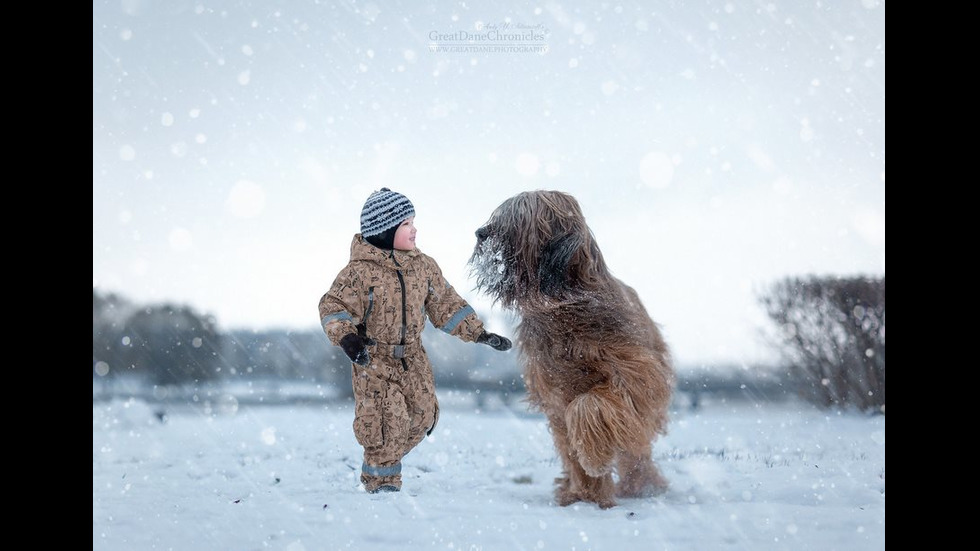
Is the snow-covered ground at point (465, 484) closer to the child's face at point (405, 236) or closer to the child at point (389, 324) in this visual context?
the child at point (389, 324)

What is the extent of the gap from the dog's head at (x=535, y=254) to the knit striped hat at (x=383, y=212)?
0.33m

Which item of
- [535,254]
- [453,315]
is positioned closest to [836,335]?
[535,254]

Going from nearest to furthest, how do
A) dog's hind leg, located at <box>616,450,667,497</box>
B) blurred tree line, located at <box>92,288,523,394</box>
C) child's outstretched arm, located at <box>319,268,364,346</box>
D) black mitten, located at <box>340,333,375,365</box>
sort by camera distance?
1. black mitten, located at <box>340,333,375,365</box>
2. child's outstretched arm, located at <box>319,268,364,346</box>
3. dog's hind leg, located at <box>616,450,667,497</box>
4. blurred tree line, located at <box>92,288,523,394</box>

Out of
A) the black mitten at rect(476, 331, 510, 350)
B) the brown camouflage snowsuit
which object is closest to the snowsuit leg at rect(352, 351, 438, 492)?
the brown camouflage snowsuit

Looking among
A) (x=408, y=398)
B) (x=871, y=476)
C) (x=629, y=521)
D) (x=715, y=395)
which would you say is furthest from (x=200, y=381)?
(x=871, y=476)

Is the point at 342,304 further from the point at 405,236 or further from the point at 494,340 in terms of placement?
the point at 494,340

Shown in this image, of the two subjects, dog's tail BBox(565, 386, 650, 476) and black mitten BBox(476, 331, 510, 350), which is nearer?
dog's tail BBox(565, 386, 650, 476)

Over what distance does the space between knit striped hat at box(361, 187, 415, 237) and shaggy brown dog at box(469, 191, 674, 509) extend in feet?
1.09

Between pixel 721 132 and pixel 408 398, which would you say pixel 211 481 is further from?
pixel 721 132

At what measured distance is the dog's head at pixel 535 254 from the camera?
10.1 feet

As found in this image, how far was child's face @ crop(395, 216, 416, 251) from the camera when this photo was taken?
301cm

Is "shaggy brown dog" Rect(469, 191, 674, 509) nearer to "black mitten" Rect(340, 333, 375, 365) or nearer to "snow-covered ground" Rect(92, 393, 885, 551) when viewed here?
"snow-covered ground" Rect(92, 393, 885, 551)

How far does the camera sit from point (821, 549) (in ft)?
10.2

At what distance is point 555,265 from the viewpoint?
308 cm
